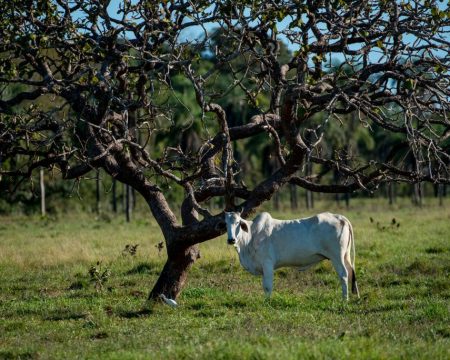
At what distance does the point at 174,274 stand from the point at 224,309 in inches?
61.8

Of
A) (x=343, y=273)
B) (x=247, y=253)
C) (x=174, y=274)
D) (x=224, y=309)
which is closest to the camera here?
(x=224, y=309)

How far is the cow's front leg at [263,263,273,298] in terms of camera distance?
44.9 ft

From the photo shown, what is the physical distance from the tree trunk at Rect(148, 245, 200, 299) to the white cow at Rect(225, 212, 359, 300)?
3.04 ft

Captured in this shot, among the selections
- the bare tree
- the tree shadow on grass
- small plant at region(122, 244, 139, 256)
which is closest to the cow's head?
the bare tree

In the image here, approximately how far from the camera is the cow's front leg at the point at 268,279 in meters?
13.7

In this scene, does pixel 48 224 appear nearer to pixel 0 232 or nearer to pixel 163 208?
pixel 0 232

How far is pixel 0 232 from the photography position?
3234cm

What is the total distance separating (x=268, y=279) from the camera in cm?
1381

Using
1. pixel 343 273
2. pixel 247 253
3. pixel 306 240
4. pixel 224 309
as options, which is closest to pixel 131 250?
pixel 247 253

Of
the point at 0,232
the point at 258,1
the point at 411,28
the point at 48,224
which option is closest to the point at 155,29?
the point at 258,1

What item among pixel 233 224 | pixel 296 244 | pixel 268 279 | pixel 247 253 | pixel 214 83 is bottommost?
pixel 268 279

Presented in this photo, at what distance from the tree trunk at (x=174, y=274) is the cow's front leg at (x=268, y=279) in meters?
1.25

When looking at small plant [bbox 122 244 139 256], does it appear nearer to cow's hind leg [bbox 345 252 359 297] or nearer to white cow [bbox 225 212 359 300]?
white cow [bbox 225 212 359 300]

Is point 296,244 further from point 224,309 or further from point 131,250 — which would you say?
point 131,250
